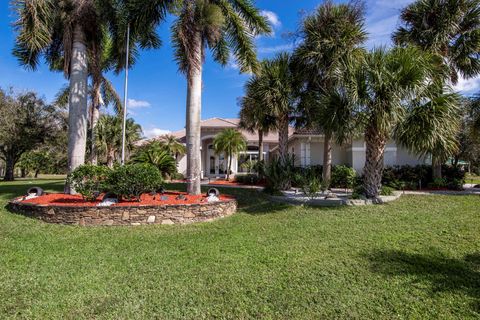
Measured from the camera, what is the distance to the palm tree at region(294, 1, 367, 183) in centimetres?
991

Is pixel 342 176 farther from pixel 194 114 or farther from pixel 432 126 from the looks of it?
pixel 194 114

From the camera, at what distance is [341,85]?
32.0ft

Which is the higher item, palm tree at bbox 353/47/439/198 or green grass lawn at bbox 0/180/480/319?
palm tree at bbox 353/47/439/198

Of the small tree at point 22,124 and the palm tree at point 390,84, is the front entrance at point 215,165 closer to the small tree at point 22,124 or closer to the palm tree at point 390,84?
the small tree at point 22,124

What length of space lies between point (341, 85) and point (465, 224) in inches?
226

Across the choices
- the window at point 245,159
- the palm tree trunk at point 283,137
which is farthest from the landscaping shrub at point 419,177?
the window at point 245,159

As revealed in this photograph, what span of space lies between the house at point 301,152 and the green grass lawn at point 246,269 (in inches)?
297

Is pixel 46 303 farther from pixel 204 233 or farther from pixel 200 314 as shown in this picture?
pixel 204 233

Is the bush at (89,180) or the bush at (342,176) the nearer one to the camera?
the bush at (89,180)

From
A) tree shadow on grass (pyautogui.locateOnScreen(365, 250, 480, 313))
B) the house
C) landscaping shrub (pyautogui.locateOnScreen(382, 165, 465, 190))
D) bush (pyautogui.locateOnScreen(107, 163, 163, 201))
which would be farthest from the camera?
the house

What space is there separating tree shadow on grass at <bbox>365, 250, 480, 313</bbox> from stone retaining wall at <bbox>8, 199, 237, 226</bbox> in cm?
517

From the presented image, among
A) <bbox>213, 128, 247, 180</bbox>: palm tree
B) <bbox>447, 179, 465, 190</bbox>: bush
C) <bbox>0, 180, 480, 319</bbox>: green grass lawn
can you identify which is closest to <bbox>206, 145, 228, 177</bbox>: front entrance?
→ <bbox>213, 128, 247, 180</bbox>: palm tree

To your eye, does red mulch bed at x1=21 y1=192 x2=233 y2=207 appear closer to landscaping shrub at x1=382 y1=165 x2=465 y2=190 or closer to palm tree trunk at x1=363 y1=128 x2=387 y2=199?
palm tree trunk at x1=363 y1=128 x2=387 y2=199

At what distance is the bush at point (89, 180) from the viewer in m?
8.59
